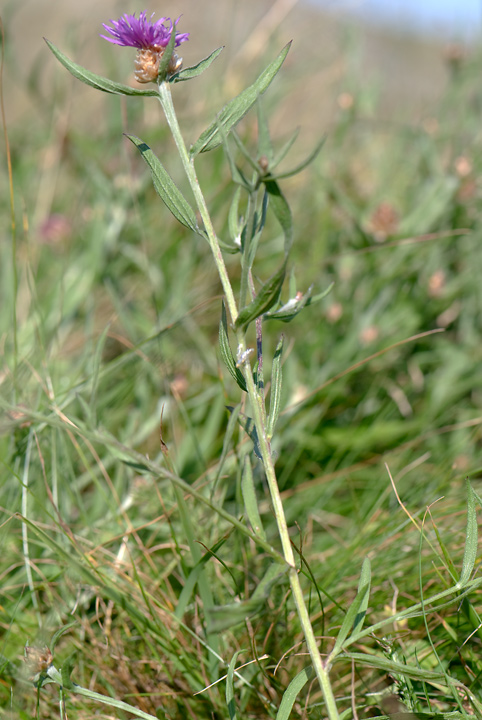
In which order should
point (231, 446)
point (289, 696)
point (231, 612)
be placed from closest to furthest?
point (231, 612), point (289, 696), point (231, 446)

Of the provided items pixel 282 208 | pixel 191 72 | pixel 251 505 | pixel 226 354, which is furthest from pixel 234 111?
pixel 251 505

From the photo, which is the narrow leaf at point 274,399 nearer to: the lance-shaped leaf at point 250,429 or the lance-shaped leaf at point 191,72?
the lance-shaped leaf at point 250,429

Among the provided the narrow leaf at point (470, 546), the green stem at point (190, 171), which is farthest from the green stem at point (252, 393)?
the narrow leaf at point (470, 546)

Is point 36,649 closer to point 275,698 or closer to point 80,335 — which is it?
point 275,698

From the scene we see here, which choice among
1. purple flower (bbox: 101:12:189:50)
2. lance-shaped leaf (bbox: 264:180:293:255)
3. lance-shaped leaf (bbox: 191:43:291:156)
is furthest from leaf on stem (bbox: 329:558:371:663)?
purple flower (bbox: 101:12:189:50)

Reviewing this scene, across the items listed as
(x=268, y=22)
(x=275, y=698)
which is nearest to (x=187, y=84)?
(x=268, y=22)

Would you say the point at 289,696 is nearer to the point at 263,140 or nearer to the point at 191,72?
Answer: the point at 263,140
